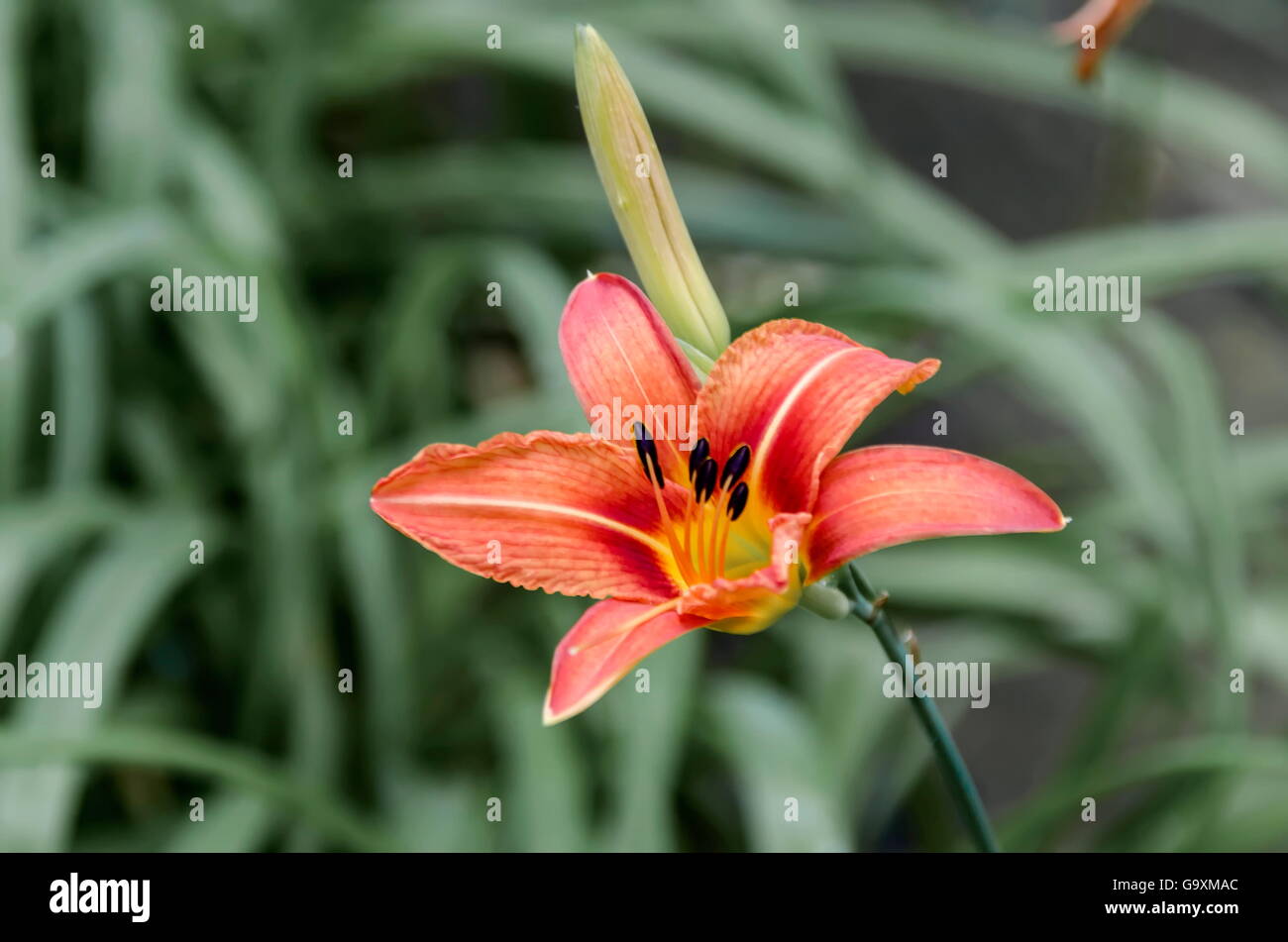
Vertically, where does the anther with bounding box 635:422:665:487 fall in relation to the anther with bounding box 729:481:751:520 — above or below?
above

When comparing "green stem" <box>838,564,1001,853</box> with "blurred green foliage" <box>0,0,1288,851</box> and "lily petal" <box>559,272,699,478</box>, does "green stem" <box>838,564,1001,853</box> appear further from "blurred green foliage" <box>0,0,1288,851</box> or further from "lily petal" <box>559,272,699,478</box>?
"blurred green foliage" <box>0,0,1288,851</box>

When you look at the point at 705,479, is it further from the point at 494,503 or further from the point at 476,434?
the point at 476,434

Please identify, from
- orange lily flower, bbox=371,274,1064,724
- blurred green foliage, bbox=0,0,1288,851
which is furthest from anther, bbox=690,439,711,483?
blurred green foliage, bbox=0,0,1288,851

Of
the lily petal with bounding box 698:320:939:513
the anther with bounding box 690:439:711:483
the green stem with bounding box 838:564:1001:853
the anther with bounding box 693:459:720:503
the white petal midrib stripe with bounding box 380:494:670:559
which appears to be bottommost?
the green stem with bounding box 838:564:1001:853
